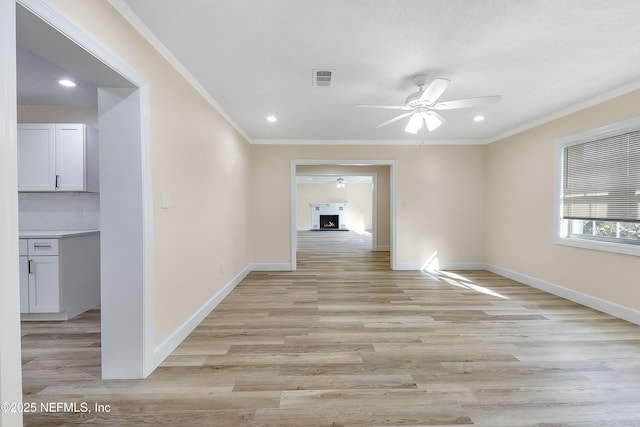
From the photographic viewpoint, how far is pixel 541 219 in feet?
12.5

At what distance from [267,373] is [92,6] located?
2.49 metres

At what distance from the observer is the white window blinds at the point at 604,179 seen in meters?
2.74

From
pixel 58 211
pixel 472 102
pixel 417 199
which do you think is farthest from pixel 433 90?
pixel 58 211

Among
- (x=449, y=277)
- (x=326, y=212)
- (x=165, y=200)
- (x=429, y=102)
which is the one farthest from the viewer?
(x=326, y=212)

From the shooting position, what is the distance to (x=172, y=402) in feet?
5.30

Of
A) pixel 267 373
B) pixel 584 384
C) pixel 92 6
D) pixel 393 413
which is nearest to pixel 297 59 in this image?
pixel 92 6

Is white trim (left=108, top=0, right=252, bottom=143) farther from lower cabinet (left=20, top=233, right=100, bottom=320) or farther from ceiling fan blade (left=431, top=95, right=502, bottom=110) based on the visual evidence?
ceiling fan blade (left=431, top=95, right=502, bottom=110)

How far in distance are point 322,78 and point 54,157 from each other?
3.25 metres

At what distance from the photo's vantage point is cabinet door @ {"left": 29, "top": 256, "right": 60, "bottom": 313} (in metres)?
2.71

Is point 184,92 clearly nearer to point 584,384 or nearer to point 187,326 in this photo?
point 187,326

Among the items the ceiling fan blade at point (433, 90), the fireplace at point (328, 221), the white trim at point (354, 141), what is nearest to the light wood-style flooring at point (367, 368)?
the ceiling fan blade at point (433, 90)

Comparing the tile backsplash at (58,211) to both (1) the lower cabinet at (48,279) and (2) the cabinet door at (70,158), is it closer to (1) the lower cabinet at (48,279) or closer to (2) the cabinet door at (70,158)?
(2) the cabinet door at (70,158)

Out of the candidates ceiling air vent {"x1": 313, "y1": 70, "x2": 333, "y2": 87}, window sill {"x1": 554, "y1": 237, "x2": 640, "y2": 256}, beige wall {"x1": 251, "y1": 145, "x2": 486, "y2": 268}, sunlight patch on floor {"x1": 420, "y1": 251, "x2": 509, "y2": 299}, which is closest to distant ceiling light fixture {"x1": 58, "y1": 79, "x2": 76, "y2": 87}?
ceiling air vent {"x1": 313, "y1": 70, "x2": 333, "y2": 87}

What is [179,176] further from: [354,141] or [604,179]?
[604,179]
